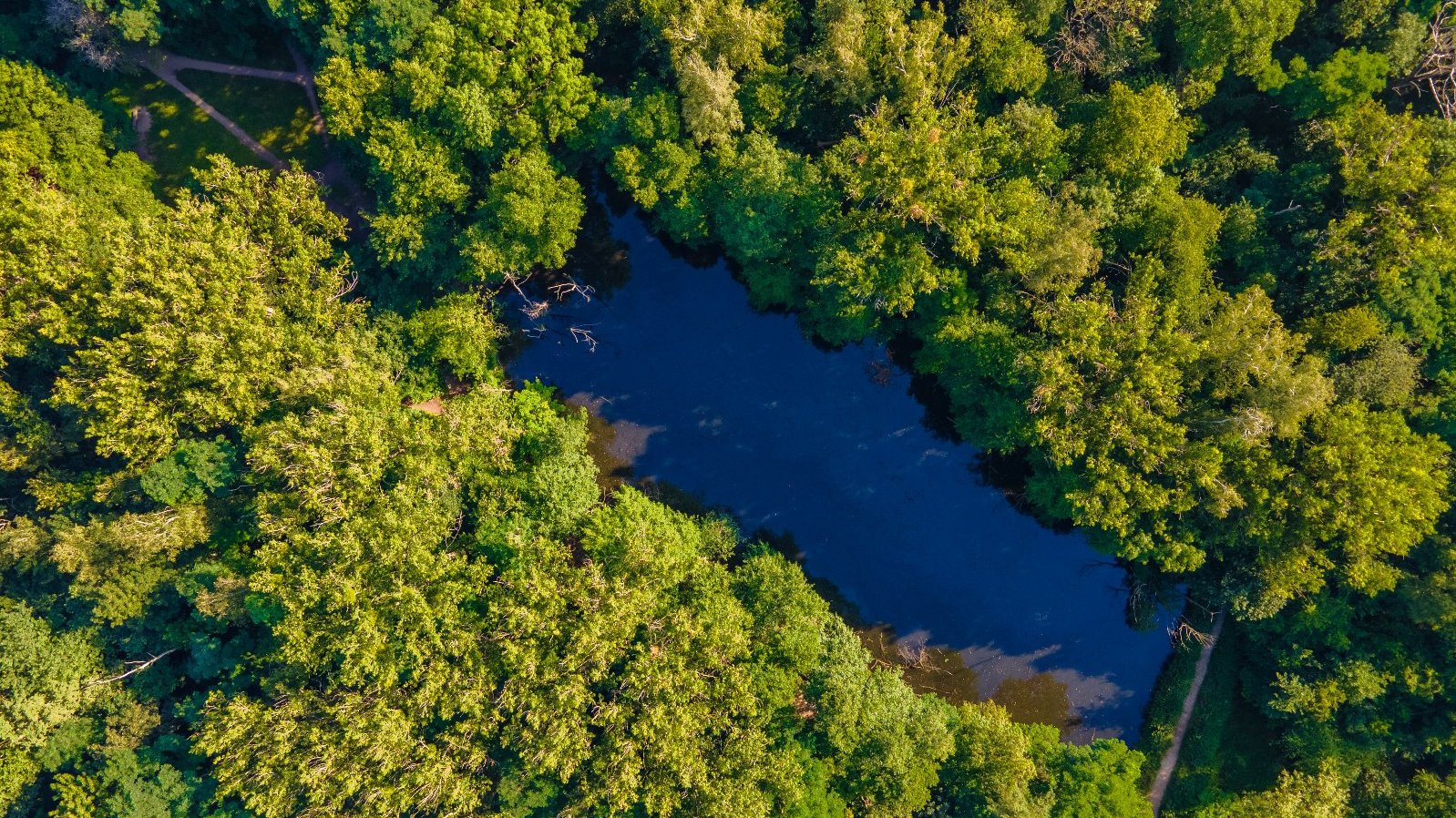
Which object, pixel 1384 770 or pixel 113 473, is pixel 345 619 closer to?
pixel 113 473

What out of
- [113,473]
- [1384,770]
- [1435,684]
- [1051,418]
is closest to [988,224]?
[1051,418]

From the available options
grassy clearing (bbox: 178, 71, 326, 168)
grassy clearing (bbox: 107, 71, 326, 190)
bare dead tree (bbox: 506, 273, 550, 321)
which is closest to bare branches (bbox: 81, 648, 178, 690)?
bare dead tree (bbox: 506, 273, 550, 321)

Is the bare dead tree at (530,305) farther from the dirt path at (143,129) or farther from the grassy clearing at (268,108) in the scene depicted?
the dirt path at (143,129)

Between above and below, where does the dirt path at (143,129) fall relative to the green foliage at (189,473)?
above

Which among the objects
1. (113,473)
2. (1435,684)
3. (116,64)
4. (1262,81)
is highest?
(1262,81)

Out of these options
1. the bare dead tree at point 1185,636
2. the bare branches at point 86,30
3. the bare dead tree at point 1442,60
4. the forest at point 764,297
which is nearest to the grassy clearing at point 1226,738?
the bare dead tree at point 1185,636

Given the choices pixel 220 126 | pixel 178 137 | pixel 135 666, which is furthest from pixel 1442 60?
pixel 135 666
